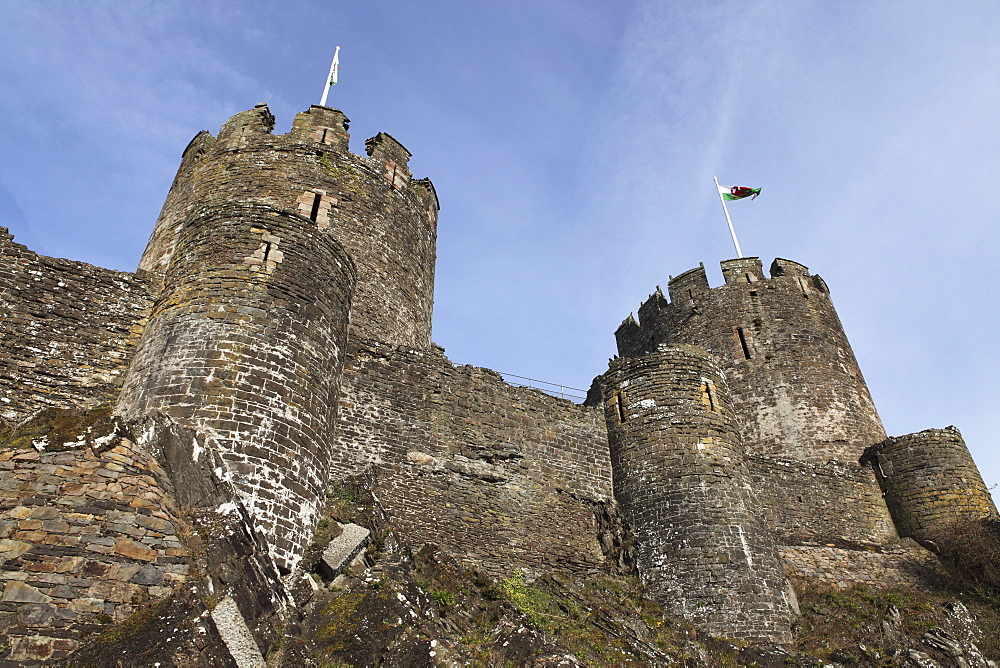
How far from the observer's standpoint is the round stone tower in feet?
37.2

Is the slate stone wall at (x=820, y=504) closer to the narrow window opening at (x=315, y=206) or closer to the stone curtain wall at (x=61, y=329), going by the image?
the narrow window opening at (x=315, y=206)

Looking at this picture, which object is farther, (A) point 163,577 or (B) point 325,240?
(B) point 325,240

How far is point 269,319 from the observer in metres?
9.49

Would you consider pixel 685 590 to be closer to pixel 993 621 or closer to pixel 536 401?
pixel 536 401

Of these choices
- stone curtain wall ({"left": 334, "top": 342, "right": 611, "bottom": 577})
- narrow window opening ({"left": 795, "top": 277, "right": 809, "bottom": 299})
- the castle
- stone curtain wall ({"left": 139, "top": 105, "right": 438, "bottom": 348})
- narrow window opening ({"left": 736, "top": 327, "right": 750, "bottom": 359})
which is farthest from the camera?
narrow window opening ({"left": 795, "top": 277, "right": 809, "bottom": 299})

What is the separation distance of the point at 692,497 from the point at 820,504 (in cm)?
500

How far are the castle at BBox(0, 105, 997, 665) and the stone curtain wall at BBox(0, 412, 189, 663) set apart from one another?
0.02m

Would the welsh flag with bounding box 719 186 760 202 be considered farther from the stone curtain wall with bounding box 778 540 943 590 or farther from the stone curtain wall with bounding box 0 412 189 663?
the stone curtain wall with bounding box 0 412 189 663

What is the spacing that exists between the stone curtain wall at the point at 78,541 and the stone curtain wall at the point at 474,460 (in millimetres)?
3784

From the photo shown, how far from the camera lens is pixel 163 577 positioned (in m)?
6.40

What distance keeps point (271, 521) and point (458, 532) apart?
396 centimetres

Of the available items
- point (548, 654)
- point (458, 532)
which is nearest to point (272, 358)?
point (458, 532)

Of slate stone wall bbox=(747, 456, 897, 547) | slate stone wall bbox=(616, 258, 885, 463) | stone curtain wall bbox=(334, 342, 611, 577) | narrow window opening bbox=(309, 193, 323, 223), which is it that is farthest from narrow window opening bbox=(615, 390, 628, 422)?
narrow window opening bbox=(309, 193, 323, 223)

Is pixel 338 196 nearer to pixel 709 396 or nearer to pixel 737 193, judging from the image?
pixel 709 396
